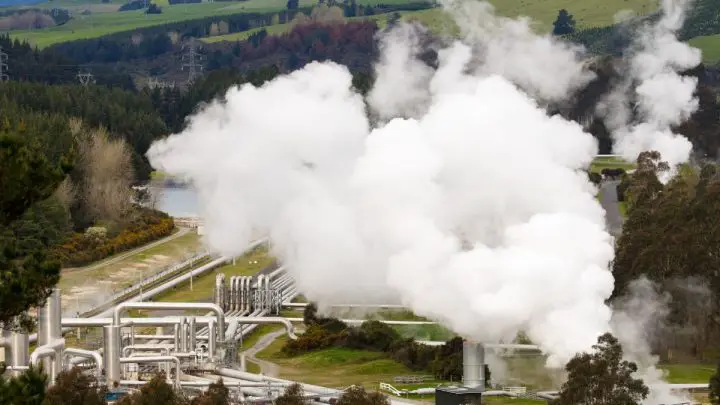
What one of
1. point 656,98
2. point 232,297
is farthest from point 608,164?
point 232,297

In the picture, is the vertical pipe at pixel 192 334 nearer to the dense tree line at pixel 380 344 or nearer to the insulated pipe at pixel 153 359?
the dense tree line at pixel 380 344

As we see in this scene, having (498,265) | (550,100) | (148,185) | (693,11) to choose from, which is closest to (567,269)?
(498,265)

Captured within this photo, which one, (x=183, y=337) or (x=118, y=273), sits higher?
(x=183, y=337)

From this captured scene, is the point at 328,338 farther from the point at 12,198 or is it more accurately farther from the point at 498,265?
the point at 12,198

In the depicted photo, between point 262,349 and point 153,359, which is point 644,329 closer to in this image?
point 262,349

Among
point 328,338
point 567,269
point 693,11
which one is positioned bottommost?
point 328,338

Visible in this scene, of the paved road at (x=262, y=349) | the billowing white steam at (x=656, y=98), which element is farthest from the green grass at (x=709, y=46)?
the paved road at (x=262, y=349)
